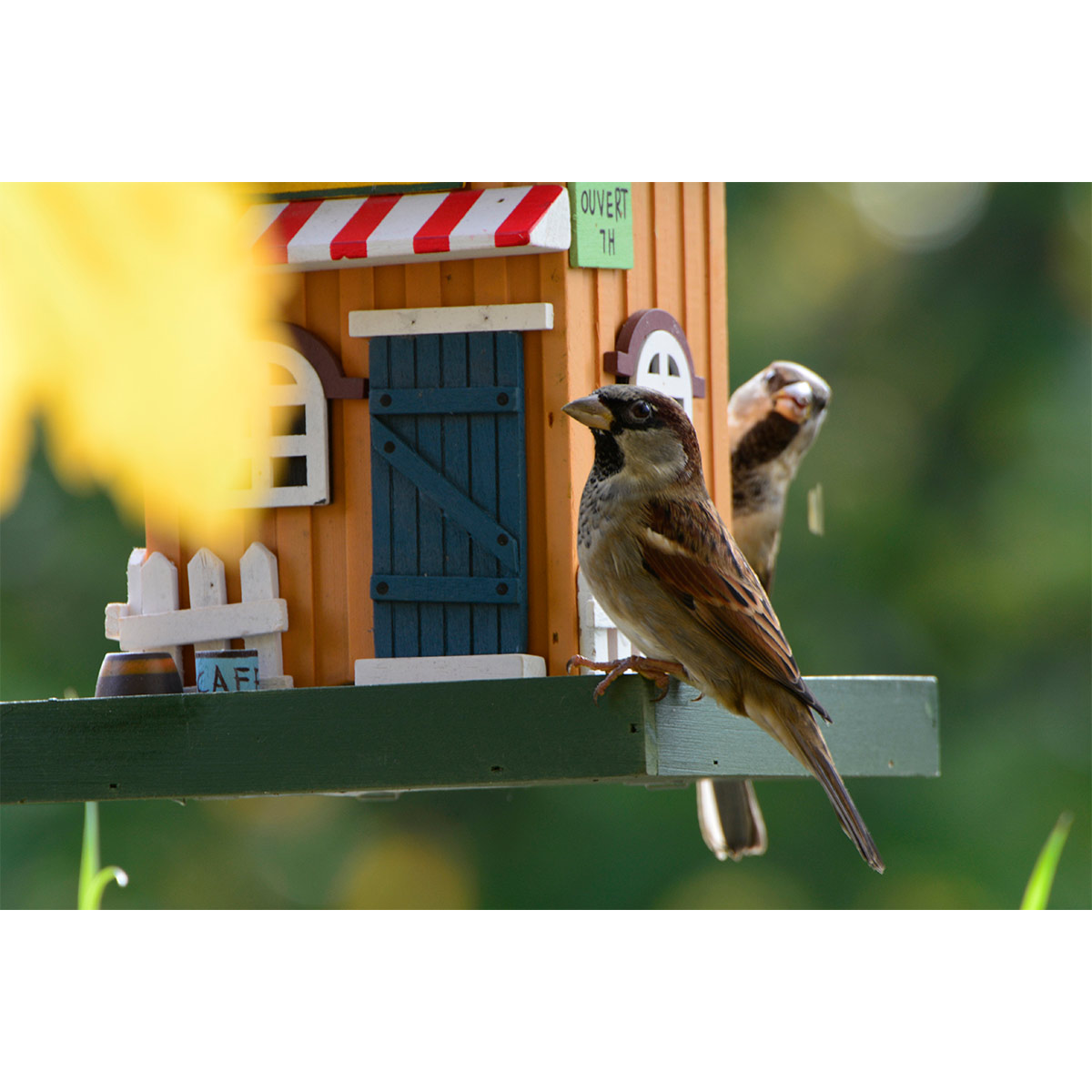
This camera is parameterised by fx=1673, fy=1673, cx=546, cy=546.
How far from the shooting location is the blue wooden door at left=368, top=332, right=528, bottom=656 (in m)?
2.94

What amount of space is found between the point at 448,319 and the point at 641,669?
30.5 inches

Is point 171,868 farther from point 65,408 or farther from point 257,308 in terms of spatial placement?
point 257,308

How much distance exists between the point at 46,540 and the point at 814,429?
3751 mm

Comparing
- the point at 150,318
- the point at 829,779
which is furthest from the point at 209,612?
the point at 829,779

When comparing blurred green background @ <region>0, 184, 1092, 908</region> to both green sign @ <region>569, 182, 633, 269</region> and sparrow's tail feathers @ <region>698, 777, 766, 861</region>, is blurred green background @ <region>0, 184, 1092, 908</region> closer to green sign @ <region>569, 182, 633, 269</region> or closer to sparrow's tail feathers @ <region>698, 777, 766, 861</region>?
sparrow's tail feathers @ <region>698, 777, 766, 861</region>

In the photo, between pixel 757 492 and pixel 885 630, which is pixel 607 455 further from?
pixel 885 630

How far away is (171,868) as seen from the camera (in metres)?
7.39

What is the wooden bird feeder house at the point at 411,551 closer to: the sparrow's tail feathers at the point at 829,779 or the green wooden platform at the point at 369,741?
the green wooden platform at the point at 369,741

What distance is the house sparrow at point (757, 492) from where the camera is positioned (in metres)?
3.90

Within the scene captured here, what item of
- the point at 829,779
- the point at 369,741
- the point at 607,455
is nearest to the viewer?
the point at 829,779

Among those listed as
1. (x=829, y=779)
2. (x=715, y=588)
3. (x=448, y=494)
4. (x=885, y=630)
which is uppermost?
(x=448, y=494)

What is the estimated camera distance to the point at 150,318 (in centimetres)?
343

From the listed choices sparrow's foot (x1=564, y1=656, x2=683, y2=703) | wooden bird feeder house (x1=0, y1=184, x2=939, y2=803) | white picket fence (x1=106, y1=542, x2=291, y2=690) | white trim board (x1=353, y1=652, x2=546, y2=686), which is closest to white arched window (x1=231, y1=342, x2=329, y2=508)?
wooden bird feeder house (x1=0, y1=184, x2=939, y2=803)

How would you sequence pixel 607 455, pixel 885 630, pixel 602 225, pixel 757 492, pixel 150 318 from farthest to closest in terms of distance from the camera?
pixel 885 630
pixel 757 492
pixel 150 318
pixel 602 225
pixel 607 455
